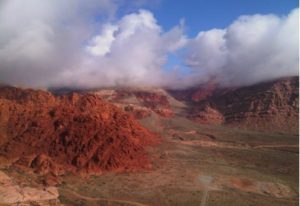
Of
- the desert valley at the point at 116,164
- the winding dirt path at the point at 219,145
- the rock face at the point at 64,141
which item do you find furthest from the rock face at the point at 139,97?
the rock face at the point at 64,141

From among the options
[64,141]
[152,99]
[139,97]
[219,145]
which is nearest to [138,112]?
[219,145]

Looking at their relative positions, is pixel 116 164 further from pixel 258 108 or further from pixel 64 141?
pixel 258 108

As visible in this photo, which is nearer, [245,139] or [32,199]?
[32,199]

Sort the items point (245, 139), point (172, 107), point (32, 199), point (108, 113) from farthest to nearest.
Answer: point (172, 107) → point (245, 139) → point (108, 113) → point (32, 199)

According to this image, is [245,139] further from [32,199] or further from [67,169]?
[32,199]

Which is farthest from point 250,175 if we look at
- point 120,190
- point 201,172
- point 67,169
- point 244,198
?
point 67,169

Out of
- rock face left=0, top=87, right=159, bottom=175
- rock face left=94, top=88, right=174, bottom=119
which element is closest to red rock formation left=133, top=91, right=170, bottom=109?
rock face left=94, top=88, right=174, bottom=119

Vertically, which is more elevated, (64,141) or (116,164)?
(64,141)
